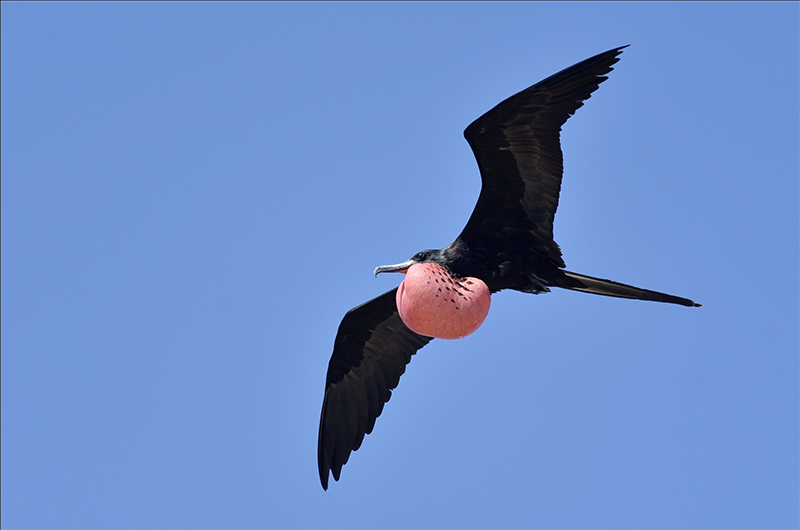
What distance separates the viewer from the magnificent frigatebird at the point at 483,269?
26.1 feet

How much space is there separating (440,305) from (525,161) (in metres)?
1.51

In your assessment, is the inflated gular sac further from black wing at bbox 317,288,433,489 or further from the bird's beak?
black wing at bbox 317,288,433,489

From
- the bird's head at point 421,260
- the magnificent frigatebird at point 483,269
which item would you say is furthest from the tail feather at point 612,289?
the bird's head at point 421,260

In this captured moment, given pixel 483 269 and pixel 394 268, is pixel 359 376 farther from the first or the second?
pixel 483 269

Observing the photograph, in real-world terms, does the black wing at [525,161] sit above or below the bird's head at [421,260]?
above

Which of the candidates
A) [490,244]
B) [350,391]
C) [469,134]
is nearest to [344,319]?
[350,391]

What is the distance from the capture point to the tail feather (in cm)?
839

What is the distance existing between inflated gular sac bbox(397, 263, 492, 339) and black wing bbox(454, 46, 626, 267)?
945mm

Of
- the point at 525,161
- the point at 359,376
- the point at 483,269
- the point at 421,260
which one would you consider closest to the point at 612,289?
the point at 483,269

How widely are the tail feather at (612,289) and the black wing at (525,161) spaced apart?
0.20 metres

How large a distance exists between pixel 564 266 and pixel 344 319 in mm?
2147

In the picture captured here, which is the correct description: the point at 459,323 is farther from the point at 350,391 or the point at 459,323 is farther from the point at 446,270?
the point at 350,391

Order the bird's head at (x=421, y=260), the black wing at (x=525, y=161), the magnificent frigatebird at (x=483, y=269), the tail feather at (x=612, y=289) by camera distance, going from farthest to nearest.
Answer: the bird's head at (x=421, y=260) < the tail feather at (x=612, y=289) < the black wing at (x=525, y=161) < the magnificent frigatebird at (x=483, y=269)

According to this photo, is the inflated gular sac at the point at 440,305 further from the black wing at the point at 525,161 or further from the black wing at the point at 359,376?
the black wing at the point at 359,376
